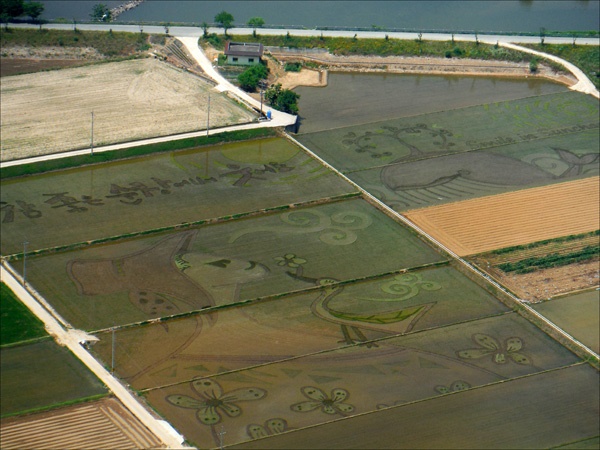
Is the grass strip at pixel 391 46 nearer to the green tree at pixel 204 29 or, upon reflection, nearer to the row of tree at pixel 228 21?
the green tree at pixel 204 29

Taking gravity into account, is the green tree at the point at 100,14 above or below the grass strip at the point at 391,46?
above

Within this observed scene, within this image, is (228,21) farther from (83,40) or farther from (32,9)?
(32,9)

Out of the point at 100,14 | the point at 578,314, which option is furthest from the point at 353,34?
the point at 578,314

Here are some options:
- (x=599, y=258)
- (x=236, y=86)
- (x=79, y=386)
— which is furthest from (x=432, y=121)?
(x=79, y=386)

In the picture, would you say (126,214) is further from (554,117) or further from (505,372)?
(554,117)

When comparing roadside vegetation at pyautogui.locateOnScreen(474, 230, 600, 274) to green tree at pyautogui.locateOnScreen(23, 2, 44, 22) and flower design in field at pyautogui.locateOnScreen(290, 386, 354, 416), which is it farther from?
green tree at pyautogui.locateOnScreen(23, 2, 44, 22)

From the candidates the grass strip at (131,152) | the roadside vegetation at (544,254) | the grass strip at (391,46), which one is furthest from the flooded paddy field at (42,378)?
the grass strip at (391,46)

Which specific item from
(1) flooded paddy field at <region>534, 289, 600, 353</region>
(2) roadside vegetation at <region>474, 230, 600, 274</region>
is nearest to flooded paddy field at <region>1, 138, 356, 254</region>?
(2) roadside vegetation at <region>474, 230, 600, 274</region>
